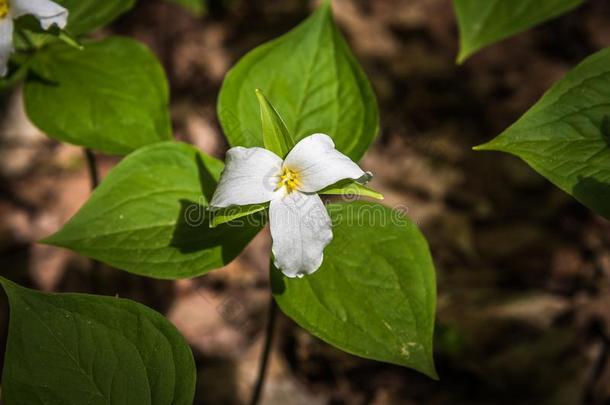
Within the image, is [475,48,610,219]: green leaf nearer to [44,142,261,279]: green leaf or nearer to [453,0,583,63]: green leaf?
[453,0,583,63]: green leaf

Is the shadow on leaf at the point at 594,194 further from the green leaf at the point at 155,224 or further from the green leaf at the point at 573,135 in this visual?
the green leaf at the point at 155,224

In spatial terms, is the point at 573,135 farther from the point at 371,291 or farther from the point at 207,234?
the point at 207,234

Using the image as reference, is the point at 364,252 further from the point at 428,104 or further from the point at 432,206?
the point at 428,104

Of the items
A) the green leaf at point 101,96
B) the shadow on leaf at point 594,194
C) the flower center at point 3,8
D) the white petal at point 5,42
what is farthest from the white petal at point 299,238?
the flower center at point 3,8

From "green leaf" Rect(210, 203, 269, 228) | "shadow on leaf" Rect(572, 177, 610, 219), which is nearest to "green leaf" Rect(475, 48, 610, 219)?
"shadow on leaf" Rect(572, 177, 610, 219)

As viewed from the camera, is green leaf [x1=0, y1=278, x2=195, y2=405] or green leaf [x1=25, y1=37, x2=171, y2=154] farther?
green leaf [x1=25, y1=37, x2=171, y2=154]

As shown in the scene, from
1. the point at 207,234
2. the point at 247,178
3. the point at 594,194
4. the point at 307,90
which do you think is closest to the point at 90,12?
the point at 307,90
